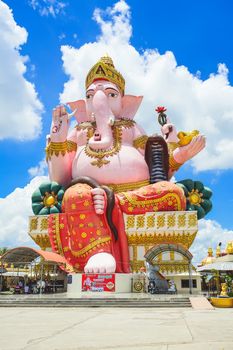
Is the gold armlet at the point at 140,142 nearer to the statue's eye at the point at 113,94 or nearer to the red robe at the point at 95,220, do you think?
the statue's eye at the point at 113,94

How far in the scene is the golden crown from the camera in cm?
1922

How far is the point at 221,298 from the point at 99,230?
22.5ft

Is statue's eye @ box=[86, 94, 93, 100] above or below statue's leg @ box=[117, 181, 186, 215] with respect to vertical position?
above

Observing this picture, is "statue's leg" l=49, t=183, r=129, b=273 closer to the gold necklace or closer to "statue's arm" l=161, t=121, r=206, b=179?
the gold necklace

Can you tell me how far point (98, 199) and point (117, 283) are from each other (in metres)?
3.50

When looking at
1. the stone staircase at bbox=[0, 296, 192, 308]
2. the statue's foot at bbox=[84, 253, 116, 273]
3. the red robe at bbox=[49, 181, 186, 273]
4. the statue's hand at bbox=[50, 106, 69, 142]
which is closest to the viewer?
the stone staircase at bbox=[0, 296, 192, 308]

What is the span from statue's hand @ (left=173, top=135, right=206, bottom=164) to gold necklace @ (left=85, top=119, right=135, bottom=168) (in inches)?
110

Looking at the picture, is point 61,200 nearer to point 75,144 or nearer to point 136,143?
point 75,144

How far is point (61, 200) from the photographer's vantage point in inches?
732

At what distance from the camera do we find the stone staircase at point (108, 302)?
11039mm

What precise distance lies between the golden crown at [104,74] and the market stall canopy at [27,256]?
344 inches

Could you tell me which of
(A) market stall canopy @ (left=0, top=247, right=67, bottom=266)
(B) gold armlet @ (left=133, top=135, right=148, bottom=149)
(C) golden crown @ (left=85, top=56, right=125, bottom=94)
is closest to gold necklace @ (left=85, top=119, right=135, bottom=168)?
(B) gold armlet @ (left=133, top=135, right=148, bottom=149)
